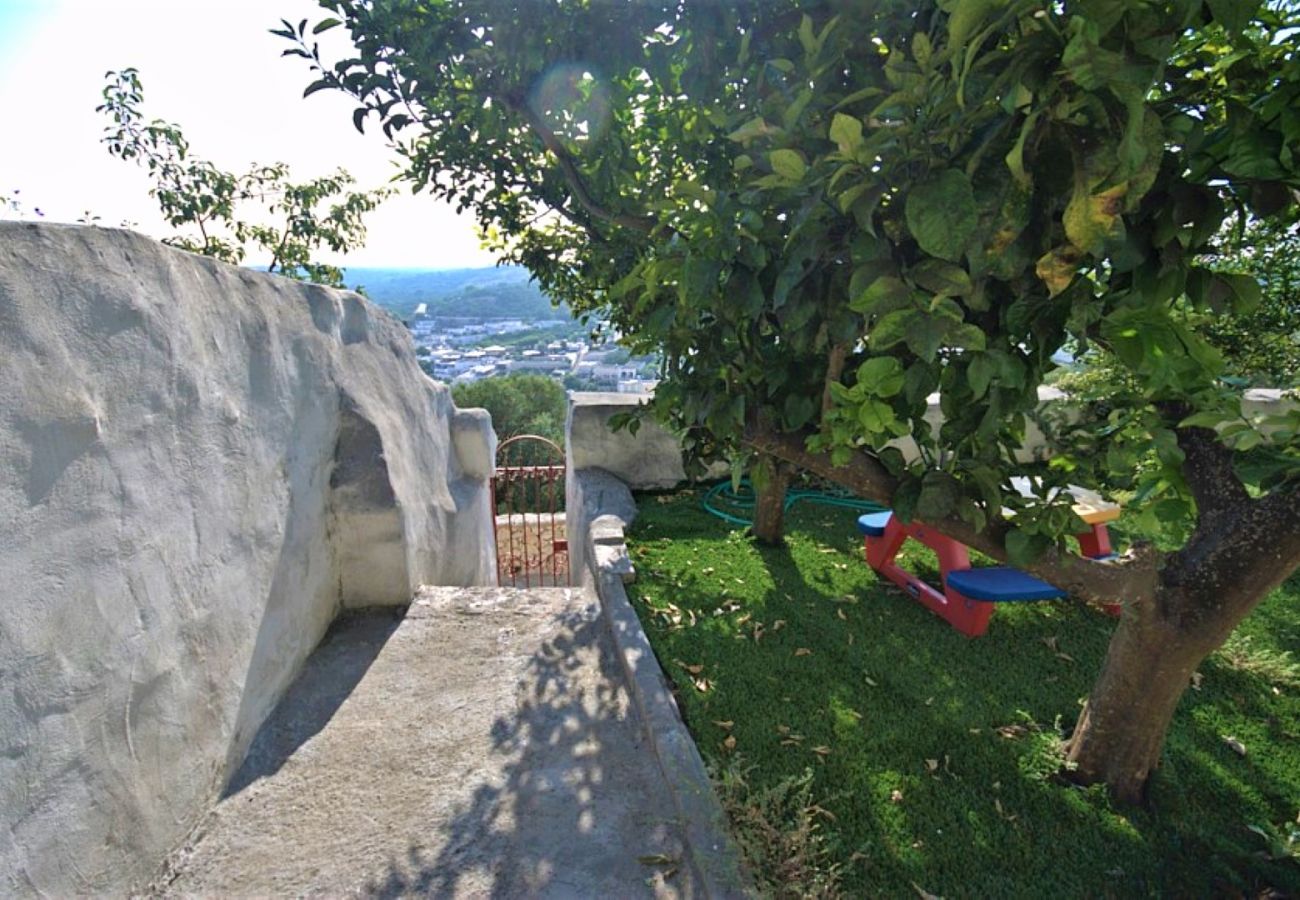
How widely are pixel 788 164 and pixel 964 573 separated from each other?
308cm

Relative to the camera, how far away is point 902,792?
2.38 m

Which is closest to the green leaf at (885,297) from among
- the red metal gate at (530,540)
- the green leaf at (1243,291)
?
the green leaf at (1243,291)

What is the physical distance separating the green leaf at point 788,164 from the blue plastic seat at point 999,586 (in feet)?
9.21

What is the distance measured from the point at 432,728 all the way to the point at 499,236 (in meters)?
4.39

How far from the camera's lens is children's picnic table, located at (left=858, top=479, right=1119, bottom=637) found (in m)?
3.35

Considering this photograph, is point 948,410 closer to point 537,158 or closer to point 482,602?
point 482,602

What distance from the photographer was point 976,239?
3.53ft

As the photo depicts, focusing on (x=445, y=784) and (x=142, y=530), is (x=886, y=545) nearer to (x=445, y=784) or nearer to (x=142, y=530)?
(x=445, y=784)

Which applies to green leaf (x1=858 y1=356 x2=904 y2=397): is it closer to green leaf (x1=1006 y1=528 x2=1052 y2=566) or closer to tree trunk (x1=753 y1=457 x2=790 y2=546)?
green leaf (x1=1006 y1=528 x2=1052 y2=566)

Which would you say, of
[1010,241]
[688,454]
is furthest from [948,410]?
[688,454]

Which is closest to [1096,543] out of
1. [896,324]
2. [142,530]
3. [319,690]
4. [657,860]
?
[657,860]

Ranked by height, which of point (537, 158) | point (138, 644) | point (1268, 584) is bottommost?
point (138, 644)

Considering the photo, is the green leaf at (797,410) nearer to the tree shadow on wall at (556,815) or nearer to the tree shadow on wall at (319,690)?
the tree shadow on wall at (556,815)

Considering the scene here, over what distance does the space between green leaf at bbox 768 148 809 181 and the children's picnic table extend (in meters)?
2.16
